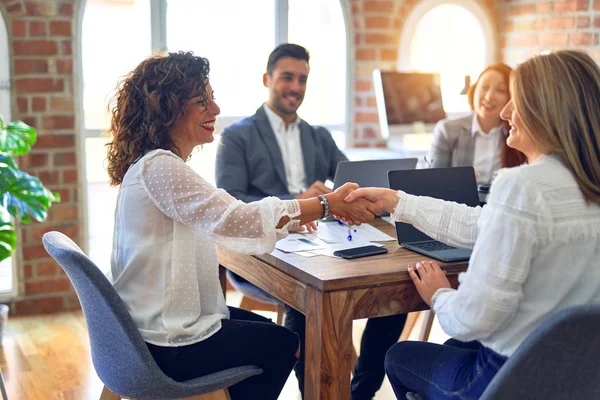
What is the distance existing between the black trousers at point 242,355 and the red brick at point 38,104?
218cm

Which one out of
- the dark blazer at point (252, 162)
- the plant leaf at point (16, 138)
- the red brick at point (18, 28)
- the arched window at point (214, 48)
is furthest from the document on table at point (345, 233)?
the red brick at point (18, 28)

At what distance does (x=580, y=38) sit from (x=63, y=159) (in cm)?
285

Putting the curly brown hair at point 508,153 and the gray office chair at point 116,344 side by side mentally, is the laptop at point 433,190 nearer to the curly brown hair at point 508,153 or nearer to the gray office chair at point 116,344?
the gray office chair at point 116,344

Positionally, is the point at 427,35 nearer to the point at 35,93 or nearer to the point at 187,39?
the point at 187,39

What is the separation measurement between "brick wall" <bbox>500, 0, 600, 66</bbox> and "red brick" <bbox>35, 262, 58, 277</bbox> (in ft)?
9.84

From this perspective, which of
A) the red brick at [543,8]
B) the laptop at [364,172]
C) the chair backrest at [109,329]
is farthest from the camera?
the red brick at [543,8]

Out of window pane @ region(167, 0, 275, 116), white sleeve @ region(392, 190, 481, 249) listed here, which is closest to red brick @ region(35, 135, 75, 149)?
window pane @ region(167, 0, 275, 116)

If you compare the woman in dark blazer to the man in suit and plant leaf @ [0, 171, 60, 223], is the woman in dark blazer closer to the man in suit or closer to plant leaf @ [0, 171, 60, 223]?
the man in suit

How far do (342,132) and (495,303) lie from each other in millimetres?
3073

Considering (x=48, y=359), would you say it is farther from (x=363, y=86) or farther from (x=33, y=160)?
(x=363, y=86)

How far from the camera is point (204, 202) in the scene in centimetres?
181

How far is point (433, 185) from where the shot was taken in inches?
86.4

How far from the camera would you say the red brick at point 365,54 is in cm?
440

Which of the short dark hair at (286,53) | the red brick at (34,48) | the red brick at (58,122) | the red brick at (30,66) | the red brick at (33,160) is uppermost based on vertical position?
the red brick at (34,48)
